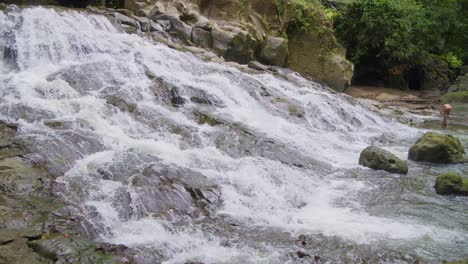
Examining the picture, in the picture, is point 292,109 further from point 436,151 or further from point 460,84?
point 460,84

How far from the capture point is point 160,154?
8531 mm

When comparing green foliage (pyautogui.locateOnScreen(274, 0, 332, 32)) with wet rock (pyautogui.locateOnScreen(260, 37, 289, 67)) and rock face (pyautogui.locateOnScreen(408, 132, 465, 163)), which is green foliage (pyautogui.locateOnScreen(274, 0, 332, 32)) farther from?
rock face (pyautogui.locateOnScreen(408, 132, 465, 163))

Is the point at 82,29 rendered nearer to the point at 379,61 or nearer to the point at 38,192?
the point at 38,192

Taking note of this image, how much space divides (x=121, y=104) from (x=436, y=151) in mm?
7368

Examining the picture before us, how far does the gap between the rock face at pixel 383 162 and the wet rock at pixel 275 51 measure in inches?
372

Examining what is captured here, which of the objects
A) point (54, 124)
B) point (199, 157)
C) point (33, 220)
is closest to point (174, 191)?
point (199, 157)

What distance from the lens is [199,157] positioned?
8875 mm

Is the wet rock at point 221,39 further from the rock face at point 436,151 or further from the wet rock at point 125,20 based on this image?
the rock face at point 436,151

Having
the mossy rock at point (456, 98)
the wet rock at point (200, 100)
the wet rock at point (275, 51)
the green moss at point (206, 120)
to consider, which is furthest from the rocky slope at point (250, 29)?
the mossy rock at point (456, 98)

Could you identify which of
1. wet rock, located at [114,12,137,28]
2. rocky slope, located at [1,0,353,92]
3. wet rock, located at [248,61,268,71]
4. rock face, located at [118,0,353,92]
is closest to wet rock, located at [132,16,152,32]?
rocky slope, located at [1,0,353,92]

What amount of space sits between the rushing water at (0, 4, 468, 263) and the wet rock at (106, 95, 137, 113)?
2 centimetres

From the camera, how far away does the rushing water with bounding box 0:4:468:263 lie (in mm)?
6441

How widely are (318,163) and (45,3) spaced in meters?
12.0

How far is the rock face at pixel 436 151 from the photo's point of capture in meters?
11.1
